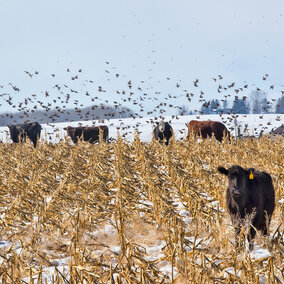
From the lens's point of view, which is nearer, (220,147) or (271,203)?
(271,203)

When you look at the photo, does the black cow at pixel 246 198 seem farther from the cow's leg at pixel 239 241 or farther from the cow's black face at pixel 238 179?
the cow's leg at pixel 239 241

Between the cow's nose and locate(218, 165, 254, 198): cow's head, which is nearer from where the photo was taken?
the cow's nose

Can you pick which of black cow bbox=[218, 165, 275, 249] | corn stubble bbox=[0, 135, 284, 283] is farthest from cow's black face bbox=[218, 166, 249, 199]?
corn stubble bbox=[0, 135, 284, 283]

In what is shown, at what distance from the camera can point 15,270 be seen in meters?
3.51

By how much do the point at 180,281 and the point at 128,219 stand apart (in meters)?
2.12

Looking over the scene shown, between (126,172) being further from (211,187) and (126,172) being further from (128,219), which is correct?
(128,219)

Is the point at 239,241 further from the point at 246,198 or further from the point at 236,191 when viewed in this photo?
the point at 246,198

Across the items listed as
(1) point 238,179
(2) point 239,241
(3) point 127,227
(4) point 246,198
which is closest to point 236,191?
(1) point 238,179

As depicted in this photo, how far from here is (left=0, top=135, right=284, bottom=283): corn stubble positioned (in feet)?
11.0

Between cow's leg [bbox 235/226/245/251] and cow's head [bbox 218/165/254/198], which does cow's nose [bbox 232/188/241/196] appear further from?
cow's leg [bbox 235/226/245/251]

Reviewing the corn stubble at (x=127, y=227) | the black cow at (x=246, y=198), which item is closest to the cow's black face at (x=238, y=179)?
the black cow at (x=246, y=198)

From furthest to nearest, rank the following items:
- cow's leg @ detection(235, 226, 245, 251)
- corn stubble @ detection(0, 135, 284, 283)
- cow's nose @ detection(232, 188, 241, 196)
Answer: cow's nose @ detection(232, 188, 241, 196) → cow's leg @ detection(235, 226, 245, 251) → corn stubble @ detection(0, 135, 284, 283)

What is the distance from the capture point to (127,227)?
18.0 feet

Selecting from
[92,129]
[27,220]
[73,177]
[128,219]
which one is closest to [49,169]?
[73,177]
